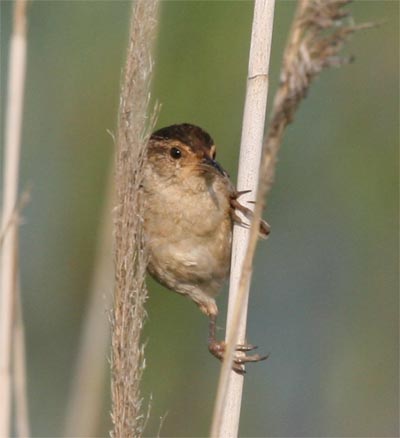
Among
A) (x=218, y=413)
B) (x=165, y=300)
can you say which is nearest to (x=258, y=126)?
(x=218, y=413)

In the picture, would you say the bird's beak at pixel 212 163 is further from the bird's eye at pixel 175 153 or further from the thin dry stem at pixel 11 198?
the thin dry stem at pixel 11 198

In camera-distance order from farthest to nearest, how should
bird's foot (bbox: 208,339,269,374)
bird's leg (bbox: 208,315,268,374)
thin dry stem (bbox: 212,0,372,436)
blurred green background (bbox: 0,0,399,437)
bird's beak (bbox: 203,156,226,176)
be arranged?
blurred green background (bbox: 0,0,399,437) < bird's beak (bbox: 203,156,226,176) < bird's leg (bbox: 208,315,268,374) < bird's foot (bbox: 208,339,269,374) < thin dry stem (bbox: 212,0,372,436)

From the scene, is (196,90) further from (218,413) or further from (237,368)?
(218,413)

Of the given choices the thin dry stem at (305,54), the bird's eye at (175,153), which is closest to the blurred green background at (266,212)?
the bird's eye at (175,153)

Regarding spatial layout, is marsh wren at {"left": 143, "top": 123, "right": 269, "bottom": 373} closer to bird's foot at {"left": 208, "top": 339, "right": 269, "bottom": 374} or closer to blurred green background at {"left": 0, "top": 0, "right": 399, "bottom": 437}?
bird's foot at {"left": 208, "top": 339, "right": 269, "bottom": 374}

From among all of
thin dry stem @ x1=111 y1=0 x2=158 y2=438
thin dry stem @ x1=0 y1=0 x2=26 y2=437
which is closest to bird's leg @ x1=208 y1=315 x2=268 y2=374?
thin dry stem @ x1=111 y1=0 x2=158 y2=438
